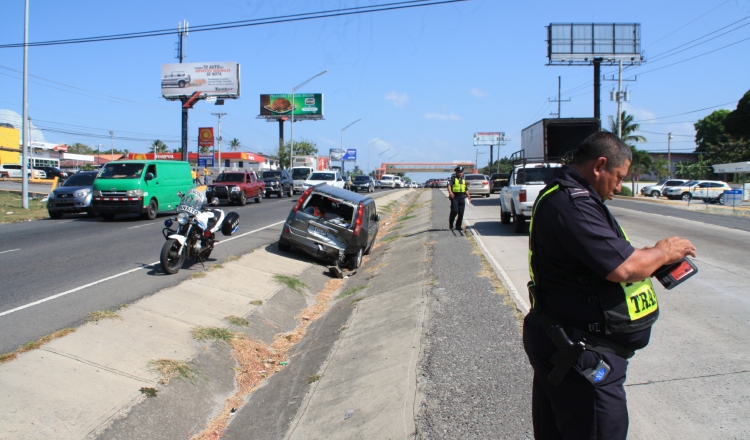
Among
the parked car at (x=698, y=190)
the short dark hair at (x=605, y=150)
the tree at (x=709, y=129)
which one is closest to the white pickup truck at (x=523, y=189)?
the short dark hair at (x=605, y=150)

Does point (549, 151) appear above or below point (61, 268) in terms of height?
above

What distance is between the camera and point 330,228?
13055 millimetres

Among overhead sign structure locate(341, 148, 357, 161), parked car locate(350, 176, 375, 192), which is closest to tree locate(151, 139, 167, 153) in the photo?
overhead sign structure locate(341, 148, 357, 161)

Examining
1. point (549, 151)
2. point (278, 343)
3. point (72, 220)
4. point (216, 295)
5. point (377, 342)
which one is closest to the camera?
point (377, 342)

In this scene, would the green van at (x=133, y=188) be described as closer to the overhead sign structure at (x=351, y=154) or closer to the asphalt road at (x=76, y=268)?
the asphalt road at (x=76, y=268)

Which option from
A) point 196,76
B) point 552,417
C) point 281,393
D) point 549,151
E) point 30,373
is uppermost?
point 196,76

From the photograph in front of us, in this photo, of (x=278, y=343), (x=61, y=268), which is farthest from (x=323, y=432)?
(x=61, y=268)

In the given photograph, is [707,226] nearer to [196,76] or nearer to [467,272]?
[467,272]

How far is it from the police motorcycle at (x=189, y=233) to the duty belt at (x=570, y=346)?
828 cm

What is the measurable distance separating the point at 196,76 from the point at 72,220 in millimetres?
37812

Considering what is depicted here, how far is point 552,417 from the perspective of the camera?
10.1 ft

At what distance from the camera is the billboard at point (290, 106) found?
8019 cm

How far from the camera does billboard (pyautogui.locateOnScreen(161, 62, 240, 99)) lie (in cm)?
5600

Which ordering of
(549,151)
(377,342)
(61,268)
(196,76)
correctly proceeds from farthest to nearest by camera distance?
(196,76), (549,151), (61,268), (377,342)
